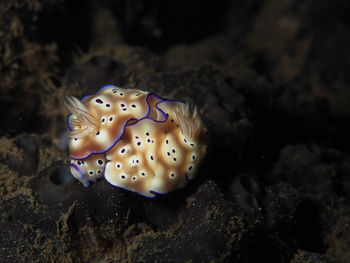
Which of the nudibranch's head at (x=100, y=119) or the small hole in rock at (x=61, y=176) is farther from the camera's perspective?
the small hole in rock at (x=61, y=176)

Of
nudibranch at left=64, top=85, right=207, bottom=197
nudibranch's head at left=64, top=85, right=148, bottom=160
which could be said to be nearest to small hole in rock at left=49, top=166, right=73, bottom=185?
nudibranch at left=64, top=85, right=207, bottom=197

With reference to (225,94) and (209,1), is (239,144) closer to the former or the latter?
(225,94)

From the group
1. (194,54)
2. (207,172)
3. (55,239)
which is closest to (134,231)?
(55,239)

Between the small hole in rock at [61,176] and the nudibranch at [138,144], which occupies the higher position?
the nudibranch at [138,144]

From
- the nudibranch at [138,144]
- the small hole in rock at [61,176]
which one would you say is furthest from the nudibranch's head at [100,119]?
the small hole in rock at [61,176]

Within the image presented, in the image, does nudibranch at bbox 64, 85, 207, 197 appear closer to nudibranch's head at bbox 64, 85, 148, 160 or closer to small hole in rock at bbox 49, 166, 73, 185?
nudibranch's head at bbox 64, 85, 148, 160

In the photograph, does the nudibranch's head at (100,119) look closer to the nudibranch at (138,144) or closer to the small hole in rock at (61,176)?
the nudibranch at (138,144)

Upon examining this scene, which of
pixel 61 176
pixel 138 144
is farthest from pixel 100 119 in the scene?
pixel 61 176

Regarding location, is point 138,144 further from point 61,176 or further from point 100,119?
point 61,176
